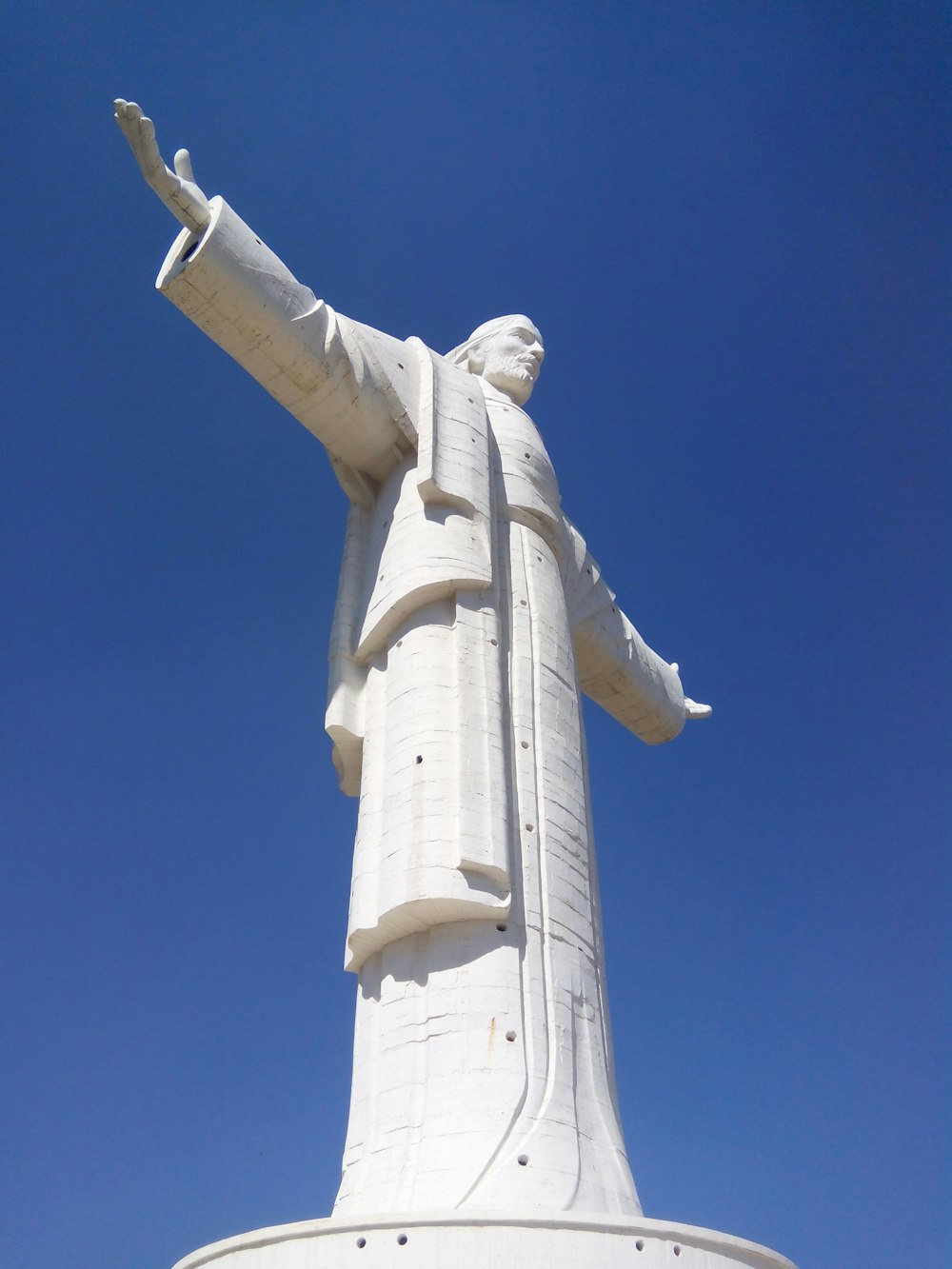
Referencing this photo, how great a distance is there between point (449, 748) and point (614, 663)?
440cm

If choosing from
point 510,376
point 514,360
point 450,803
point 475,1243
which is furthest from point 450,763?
point 514,360

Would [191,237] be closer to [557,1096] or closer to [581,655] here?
[581,655]

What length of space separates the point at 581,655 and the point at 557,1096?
5745 millimetres

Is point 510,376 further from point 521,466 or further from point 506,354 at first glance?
point 521,466

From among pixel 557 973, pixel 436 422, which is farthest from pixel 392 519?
pixel 557 973

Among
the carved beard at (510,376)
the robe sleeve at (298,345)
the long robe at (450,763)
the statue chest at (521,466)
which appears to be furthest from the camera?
the carved beard at (510,376)

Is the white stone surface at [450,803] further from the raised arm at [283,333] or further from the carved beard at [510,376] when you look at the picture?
the carved beard at [510,376]

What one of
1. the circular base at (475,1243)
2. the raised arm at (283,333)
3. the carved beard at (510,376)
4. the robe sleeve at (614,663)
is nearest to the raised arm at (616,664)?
the robe sleeve at (614,663)

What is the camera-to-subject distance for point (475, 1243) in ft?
19.7

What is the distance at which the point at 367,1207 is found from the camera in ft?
23.3

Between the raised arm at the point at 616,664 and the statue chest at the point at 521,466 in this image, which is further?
the raised arm at the point at 616,664

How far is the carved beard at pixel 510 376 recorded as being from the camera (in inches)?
484

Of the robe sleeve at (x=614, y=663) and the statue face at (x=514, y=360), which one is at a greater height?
the statue face at (x=514, y=360)

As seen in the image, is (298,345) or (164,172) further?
(298,345)
